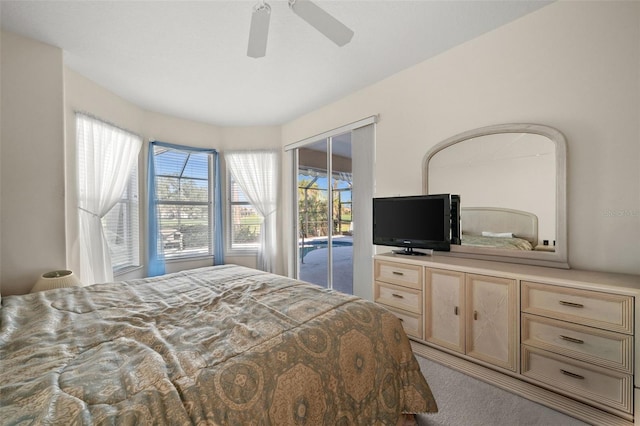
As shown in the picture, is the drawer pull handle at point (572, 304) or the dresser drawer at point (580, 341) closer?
the dresser drawer at point (580, 341)

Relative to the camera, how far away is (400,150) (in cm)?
274

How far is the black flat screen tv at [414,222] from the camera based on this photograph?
2.23 m

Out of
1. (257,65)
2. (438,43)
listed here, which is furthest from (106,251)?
(438,43)

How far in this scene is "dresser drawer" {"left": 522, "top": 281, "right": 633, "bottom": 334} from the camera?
1.36 metres

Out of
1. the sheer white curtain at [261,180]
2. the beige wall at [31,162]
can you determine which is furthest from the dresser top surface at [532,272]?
the beige wall at [31,162]

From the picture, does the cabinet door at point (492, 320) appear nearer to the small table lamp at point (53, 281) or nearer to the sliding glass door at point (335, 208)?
the sliding glass door at point (335, 208)

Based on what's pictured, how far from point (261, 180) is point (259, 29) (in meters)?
2.79

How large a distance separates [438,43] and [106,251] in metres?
3.89

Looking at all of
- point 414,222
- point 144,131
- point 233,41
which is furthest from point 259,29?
point 144,131

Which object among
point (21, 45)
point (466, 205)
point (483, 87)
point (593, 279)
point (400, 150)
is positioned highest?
point (21, 45)

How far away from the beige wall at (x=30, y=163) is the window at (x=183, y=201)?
145cm

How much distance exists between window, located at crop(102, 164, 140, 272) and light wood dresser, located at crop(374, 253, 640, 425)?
3.33 metres

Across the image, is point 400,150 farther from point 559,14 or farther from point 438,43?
point 559,14

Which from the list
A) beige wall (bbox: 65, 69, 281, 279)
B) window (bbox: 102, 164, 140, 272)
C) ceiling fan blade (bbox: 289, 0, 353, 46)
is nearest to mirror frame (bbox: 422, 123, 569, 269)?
ceiling fan blade (bbox: 289, 0, 353, 46)
